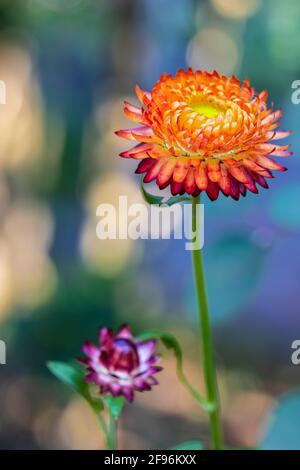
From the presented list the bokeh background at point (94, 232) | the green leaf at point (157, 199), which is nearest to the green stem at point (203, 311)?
the green leaf at point (157, 199)

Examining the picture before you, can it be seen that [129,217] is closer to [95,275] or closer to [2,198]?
[95,275]

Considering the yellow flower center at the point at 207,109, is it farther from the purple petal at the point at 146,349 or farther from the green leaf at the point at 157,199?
the purple petal at the point at 146,349

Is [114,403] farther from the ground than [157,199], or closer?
closer

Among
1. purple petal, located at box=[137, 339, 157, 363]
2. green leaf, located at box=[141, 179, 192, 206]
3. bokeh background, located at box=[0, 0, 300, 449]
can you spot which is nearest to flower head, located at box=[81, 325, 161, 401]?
purple petal, located at box=[137, 339, 157, 363]

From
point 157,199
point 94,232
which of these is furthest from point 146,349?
point 94,232

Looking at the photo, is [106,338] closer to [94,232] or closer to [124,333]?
[124,333]

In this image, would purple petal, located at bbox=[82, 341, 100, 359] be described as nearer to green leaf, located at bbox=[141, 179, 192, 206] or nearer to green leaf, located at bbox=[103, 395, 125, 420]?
green leaf, located at bbox=[103, 395, 125, 420]
